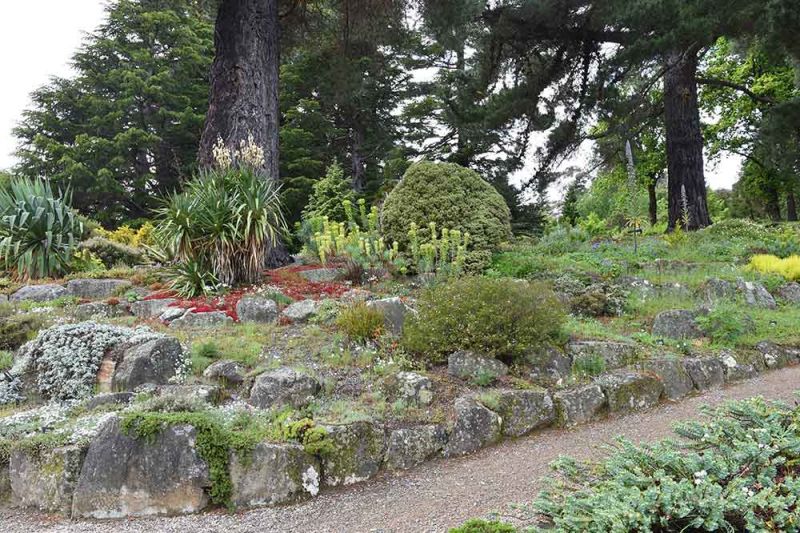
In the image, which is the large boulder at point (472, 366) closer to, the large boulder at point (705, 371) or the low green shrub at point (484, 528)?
the large boulder at point (705, 371)

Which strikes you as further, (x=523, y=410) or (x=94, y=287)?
(x=94, y=287)

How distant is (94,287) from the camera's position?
7395 mm

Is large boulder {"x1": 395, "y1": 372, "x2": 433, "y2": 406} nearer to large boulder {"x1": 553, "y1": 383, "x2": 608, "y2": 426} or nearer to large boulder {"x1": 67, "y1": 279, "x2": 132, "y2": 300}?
large boulder {"x1": 553, "y1": 383, "x2": 608, "y2": 426}

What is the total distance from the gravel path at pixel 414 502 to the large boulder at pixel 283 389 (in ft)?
3.08

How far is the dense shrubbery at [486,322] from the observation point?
499 cm

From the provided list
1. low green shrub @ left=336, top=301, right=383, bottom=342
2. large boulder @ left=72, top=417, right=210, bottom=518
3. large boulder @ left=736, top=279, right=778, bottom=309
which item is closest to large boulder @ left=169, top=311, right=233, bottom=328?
low green shrub @ left=336, top=301, right=383, bottom=342

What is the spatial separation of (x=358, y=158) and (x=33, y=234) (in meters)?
12.3

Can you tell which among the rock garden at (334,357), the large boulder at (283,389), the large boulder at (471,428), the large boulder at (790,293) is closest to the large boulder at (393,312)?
the rock garden at (334,357)

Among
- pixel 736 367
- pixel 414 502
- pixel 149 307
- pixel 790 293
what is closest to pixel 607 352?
pixel 736 367

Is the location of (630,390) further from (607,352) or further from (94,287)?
(94,287)

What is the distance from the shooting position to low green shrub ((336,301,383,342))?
542cm

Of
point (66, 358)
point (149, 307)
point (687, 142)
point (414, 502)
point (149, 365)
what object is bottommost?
point (414, 502)

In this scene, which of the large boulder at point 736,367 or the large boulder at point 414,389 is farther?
the large boulder at point 736,367

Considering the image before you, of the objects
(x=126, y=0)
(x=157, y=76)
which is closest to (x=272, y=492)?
(x=157, y=76)
